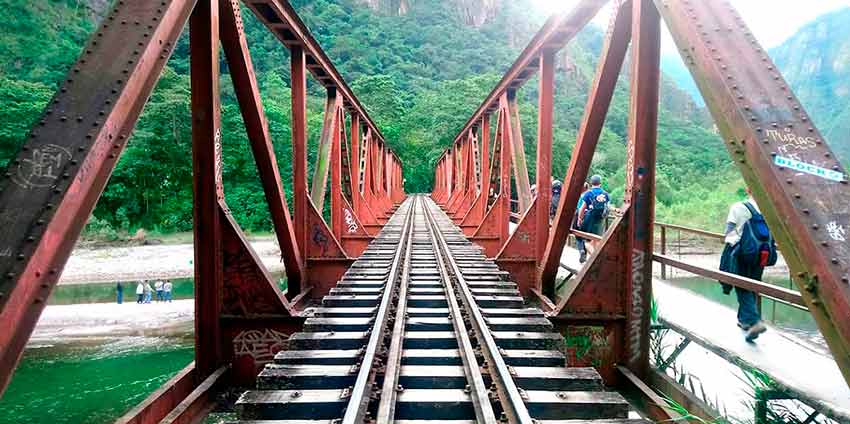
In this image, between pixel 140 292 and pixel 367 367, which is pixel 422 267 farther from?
pixel 140 292

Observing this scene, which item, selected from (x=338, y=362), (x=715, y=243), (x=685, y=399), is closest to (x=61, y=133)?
(x=338, y=362)

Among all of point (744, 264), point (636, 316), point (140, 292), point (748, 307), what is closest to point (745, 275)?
point (744, 264)

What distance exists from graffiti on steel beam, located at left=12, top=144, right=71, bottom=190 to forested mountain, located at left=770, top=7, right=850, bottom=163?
3961 inches

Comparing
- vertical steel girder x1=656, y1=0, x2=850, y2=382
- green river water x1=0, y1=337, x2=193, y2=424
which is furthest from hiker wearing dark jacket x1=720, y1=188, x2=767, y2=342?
green river water x1=0, y1=337, x2=193, y2=424

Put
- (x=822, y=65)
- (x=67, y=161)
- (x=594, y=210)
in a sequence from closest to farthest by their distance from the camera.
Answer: (x=67, y=161) → (x=594, y=210) → (x=822, y=65)

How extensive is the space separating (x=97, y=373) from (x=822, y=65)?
142138mm

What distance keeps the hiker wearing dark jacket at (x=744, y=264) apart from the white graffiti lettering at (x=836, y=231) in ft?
8.66

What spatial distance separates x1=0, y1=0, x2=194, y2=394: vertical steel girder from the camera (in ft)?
6.15

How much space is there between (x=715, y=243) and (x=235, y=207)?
34413 mm

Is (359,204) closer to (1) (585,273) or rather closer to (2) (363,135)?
(2) (363,135)

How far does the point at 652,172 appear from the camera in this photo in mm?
3980

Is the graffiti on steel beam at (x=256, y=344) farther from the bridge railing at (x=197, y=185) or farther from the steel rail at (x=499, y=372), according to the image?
the steel rail at (x=499, y=372)

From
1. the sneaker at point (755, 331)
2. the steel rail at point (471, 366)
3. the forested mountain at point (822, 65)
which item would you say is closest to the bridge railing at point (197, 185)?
the steel rail at point (471, 366)

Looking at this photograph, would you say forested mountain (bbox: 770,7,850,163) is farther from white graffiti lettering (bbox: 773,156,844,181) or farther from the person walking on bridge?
white graffiti lettering (bbox: 773,156,844,181)
